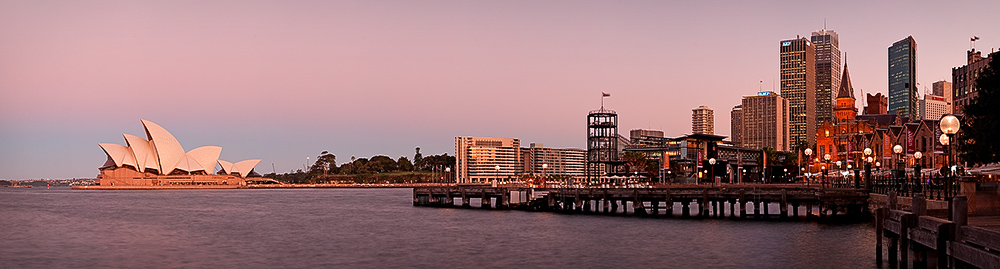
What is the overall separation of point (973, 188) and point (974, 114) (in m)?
19.2

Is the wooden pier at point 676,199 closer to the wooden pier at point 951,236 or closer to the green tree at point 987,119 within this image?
the green tree at point 987,119

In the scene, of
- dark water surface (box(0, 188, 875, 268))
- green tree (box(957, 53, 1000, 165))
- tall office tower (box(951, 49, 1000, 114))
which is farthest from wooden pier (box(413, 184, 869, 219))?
tall office tower (box(951, 49, 1000, 114))

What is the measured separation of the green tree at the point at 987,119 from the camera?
45.2 metres

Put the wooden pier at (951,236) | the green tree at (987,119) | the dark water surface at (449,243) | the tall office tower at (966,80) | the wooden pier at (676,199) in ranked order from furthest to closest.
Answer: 1. the tall office tower at (966,80)
2. the wooden pier at (676,199)
3. the green tree at (987,119)
4. the dark water surface at (449,243)
5. the wooden pier at (951,236)

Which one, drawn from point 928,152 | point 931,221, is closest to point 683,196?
point 931,221

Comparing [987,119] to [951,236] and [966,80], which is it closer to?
[951,236]

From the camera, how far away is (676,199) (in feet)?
214

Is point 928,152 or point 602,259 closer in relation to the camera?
point 602,259

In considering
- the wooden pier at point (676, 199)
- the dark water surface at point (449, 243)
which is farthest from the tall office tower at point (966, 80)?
the dark water surface at point (449, 243)

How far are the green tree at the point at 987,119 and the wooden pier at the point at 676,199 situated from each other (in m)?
7.85

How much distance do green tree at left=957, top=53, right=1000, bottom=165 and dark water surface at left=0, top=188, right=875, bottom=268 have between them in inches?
316

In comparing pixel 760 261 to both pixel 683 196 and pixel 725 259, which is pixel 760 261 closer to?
pixel 725 259

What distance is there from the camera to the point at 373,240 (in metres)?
50.1

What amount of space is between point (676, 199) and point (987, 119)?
24295 mm
